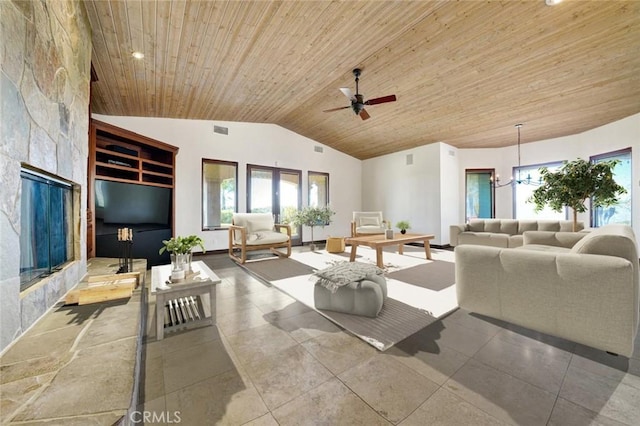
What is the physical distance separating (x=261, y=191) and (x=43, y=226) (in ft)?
15.2

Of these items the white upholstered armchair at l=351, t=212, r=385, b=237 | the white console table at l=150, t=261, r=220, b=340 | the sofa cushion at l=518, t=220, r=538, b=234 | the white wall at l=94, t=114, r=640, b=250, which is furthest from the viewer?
the white upholstered armchair at l=351, t=212, r=385, b=237

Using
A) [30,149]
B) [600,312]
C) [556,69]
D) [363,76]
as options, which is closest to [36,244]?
[30,149]

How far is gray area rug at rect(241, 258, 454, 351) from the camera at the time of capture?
1.94m

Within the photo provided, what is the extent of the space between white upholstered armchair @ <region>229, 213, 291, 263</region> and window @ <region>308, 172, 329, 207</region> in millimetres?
2040

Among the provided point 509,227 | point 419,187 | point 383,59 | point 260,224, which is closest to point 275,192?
point 260,224

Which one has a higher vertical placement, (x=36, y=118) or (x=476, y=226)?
(x=36, y=118)

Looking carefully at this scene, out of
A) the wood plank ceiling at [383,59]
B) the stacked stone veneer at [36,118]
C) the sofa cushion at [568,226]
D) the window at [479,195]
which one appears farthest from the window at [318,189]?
the stacked stone veneer at [36,118]

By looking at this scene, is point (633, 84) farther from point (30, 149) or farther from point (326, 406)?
point (30, 149)

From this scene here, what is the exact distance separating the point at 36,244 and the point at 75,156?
102 cm

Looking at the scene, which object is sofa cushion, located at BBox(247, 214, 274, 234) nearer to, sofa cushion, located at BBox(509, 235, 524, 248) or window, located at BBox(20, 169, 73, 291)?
window, located at BBox(20, 169, 73, 291)

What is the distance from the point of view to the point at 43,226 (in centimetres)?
173

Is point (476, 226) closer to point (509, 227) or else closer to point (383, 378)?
point (509, 227)

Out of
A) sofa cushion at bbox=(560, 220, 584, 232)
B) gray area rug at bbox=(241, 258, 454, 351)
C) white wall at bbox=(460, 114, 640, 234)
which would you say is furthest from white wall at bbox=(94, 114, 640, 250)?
gray area rug at bbox=(241, 258, 454, 351)

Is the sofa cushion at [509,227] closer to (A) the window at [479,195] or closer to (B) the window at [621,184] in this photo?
(B) the window at [621,184]
